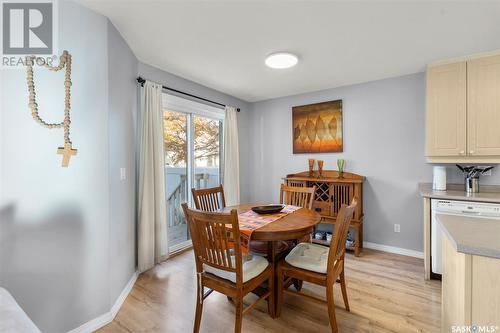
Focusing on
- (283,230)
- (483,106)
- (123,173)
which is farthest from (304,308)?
(483,106)

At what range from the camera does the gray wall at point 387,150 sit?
3.03 metres

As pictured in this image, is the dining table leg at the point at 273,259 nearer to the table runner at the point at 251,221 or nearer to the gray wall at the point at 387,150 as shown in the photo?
the table runner at the point at 251,221

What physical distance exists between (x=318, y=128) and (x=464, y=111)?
1.75 metres

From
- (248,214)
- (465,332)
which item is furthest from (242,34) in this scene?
(465,332)

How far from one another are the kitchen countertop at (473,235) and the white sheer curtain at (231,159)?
293cm

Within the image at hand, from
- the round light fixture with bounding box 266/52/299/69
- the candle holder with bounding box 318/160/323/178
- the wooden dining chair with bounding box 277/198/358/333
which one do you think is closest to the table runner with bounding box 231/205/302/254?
the wooden dining chair with bounding box 277/198/358/333

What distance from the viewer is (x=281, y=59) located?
246cm

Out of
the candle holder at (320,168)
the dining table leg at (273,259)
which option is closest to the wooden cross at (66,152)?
the dining table leg at (273,259)

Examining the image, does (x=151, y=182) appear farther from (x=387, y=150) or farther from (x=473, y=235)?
(x=387, y=150)

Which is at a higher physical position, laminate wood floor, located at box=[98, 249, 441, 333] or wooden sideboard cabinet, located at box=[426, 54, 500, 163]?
wooden sideboard cabinet, located at box=[426, 54, 500, 163]

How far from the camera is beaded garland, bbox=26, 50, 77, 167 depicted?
4.59ft

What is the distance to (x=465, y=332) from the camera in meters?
0.95

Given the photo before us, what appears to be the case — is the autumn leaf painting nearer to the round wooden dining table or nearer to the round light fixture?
the round light fixture

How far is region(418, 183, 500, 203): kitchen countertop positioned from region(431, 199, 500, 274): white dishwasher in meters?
0.05
